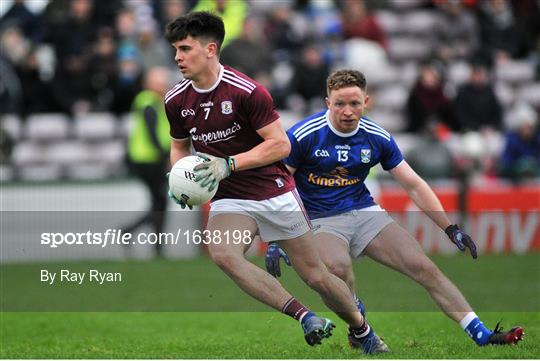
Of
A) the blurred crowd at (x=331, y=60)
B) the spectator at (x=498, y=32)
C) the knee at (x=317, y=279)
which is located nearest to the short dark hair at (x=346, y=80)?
the knee at (x=317, y=279)

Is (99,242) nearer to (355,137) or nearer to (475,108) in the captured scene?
(355,137)

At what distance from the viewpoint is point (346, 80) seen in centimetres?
941

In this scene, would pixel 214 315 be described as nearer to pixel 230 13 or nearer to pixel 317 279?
pixel 317 279

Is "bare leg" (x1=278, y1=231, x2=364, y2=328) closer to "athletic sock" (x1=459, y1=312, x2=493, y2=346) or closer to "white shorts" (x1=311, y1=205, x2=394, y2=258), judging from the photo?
"white shorts" (x1=311, y1=205, x2=394, y2=258)

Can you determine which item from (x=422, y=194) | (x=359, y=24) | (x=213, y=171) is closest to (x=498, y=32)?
(x=359, y=24)

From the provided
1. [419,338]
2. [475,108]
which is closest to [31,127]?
[475,108]

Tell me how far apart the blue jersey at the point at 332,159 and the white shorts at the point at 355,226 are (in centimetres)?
6

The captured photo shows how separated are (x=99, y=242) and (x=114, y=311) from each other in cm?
71

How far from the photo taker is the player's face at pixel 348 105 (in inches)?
369

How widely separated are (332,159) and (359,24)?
12.1 meters

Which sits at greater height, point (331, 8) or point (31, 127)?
point (331, 8)

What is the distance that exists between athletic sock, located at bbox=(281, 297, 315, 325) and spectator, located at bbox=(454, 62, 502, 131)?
12284 millimetres

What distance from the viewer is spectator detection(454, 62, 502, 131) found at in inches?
806

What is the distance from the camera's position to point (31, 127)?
1958cm
